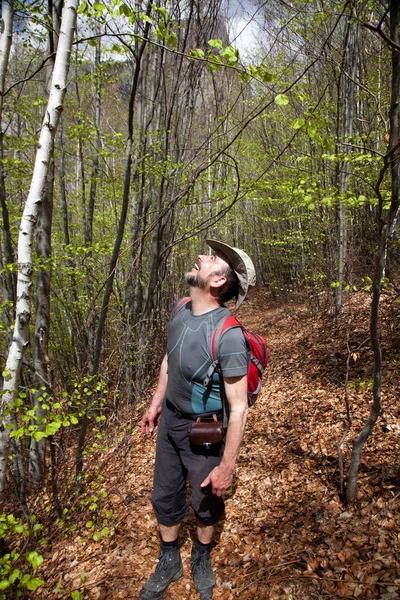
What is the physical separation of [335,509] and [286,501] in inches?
18.1

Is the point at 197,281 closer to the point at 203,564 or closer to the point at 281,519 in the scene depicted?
the point at 203,564

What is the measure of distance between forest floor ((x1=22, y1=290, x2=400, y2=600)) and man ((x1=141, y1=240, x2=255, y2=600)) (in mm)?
231

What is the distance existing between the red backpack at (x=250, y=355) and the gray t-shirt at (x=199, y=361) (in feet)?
0.10

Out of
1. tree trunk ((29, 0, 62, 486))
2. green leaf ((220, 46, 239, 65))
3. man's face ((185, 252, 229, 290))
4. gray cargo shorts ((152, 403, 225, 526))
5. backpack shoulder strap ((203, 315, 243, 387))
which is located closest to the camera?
green leaf ((220, 46, 239, 65))

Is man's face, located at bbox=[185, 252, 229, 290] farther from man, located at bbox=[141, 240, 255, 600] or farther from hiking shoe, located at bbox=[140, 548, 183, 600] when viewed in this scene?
hiking shoe, located at bbox=[140, 548, 183, 600]

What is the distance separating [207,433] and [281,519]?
1426 millimetres

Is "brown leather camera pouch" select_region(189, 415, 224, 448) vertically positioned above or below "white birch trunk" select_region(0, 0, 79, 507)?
below

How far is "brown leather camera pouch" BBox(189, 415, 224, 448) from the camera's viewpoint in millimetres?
1957

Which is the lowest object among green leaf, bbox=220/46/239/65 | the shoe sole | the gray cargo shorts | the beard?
→ the shoe sole

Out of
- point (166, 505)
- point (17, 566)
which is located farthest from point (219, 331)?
point (17, 566)

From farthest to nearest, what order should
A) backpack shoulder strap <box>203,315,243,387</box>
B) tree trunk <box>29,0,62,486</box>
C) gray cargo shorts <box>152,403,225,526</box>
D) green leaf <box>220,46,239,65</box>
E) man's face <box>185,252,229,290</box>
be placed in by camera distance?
tree trunk <box>29,0,62,486</box>, man's face <box>185,252,229,290</box>, gray cargo shorts <box>152,403,225,526</box>, backpack shoulder strap <box>203,315,243,387</box>, green leaf <box>220,46,239,65</box>

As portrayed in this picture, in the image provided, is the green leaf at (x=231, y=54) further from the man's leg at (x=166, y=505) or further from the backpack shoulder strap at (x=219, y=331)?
the man's leg at (x=166, y=505)

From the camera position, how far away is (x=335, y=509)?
8.51 ft

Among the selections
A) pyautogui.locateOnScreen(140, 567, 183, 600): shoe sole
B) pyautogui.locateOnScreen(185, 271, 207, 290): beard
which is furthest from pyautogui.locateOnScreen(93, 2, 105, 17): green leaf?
pyautogui.locateOnScreen(140, 567, 183, 600): shoe sole
